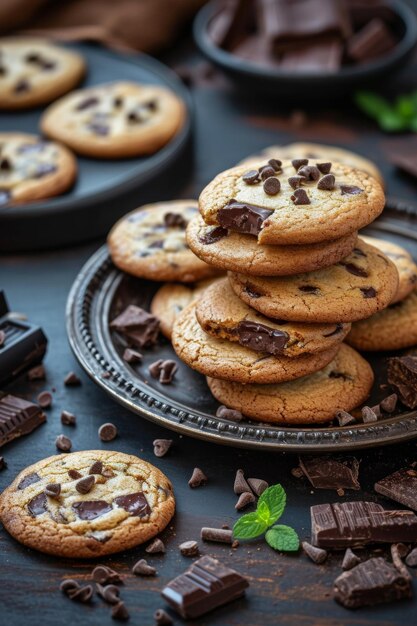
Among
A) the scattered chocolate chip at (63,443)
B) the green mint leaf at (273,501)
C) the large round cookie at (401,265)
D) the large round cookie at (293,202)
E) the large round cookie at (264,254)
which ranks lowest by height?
the scattered chocolate chip at (63,443)

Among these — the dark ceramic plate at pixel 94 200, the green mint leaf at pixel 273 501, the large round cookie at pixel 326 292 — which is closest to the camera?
the green mint leaf at pixel 273 501

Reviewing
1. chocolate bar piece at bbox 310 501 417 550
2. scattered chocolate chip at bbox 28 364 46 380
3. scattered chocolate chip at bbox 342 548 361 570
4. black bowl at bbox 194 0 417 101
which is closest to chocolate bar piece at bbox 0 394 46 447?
scattered chocolate chip at bbox 28 364 46 380

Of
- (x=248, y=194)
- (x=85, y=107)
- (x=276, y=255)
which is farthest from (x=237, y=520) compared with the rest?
(x=85, y=107)

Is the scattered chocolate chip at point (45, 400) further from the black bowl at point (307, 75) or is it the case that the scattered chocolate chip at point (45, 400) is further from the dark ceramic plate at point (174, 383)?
the black bowl at point (307, 75)

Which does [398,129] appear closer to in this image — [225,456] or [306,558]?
[225,456]

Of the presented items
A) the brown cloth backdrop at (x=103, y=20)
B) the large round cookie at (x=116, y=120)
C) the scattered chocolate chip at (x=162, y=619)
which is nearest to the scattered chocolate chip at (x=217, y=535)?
the scattered chocolate chip at (x=162, y=619)
